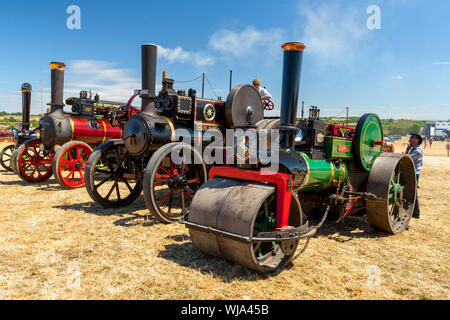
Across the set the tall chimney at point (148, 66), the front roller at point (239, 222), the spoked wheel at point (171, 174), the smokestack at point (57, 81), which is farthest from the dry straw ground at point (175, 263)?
the smokestack at point (57, 81)

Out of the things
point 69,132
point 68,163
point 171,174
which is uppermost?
point 69,132

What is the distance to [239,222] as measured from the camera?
2.77m

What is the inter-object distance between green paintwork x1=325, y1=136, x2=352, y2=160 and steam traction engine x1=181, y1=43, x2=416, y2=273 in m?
0.01

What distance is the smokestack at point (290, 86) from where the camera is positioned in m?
4.01

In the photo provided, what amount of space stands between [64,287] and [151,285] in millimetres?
698

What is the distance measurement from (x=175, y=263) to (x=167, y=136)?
2.70m

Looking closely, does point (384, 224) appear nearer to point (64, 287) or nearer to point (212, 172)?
point (212, 172)

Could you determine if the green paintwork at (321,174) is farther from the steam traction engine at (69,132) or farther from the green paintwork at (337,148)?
the steam traction engine at (69,132)

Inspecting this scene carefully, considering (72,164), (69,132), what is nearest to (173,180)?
(72,164)

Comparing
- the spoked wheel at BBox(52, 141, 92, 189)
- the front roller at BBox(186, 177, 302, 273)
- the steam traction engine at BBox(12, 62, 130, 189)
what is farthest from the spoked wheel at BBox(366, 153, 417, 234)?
the steam traction engine at BBox(12, 62, 130, 189)

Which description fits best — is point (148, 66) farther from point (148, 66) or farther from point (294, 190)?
point (294, 190)

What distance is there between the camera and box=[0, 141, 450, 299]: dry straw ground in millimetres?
2748

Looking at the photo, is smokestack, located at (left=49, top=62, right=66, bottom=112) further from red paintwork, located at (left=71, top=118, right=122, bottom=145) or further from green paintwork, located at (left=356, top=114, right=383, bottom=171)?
green paintwork, located at (left=356, top=114, right=383, bottom=171)

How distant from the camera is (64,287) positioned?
2.75m
